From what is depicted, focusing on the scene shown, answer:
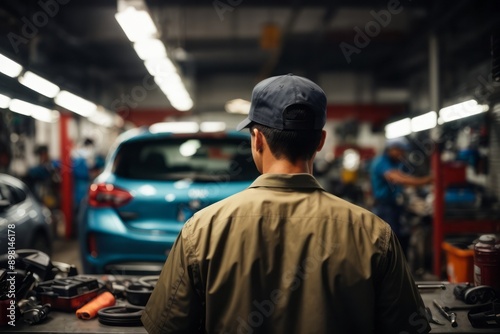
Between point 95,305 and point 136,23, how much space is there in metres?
4.07

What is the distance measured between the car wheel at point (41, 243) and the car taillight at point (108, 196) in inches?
92.5

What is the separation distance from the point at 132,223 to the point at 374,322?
2.66 metres

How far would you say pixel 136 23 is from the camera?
5543 mm

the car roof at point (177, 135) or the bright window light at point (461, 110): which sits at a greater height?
the bright window light at point (461, 110)

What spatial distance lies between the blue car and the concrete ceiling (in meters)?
1.01

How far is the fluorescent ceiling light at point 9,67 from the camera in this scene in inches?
147

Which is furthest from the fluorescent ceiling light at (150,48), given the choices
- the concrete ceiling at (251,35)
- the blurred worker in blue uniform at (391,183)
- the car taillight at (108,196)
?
the blurred worker in blue uniform at (391,183)

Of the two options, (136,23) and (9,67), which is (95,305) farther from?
(136,23)

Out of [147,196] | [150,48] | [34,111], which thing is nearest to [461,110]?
[150,48]

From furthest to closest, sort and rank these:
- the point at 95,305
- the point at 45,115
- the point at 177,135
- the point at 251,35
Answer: the point at 251,35
the point at 45,115
the point at 177,135
the point at 95,305

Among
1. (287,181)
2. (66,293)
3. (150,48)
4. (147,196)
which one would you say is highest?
(150,48)

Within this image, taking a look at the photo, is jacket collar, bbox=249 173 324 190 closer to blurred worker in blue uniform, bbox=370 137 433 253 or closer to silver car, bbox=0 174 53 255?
silver car, bbox=0 174 53 255

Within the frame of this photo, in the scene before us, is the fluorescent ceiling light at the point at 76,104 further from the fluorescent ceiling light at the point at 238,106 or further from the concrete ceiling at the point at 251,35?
the fluorescent ceiling light at the point at 238,106

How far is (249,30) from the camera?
10938 millimetres
